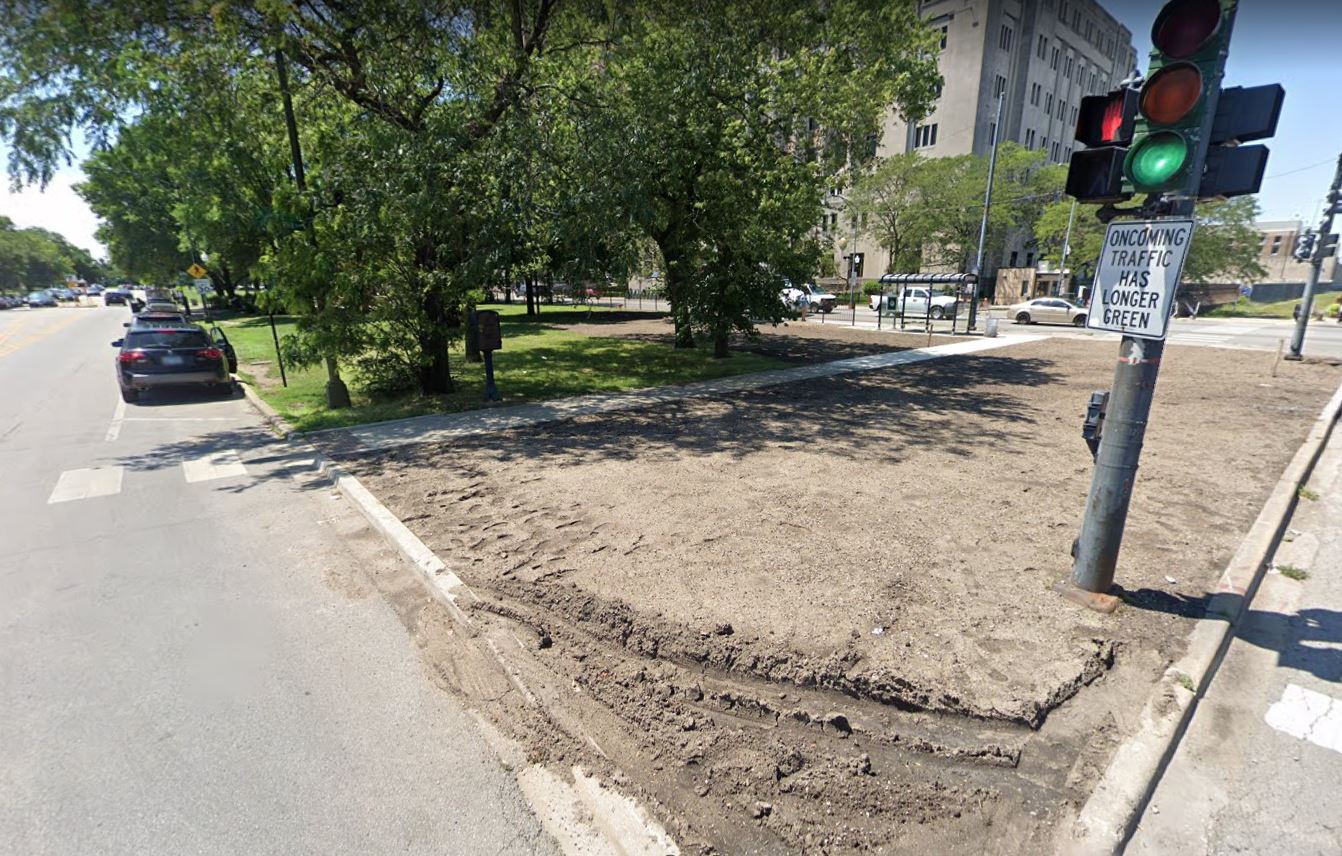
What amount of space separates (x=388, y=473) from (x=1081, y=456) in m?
8.62

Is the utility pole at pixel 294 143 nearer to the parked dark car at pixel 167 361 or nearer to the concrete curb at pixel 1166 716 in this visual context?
the parked dark car at pixel 167 361

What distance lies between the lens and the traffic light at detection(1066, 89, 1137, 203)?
3.58m

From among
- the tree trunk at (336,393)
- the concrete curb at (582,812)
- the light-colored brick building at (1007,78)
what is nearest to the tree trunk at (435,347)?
the tree trunk at (336,393)

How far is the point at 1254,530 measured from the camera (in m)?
5.25

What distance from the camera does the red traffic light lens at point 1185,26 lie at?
3.20 meters

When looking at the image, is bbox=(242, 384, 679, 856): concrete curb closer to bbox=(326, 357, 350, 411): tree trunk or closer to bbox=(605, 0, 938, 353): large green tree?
bbox=(326, 357, 350, 411): tree trunk

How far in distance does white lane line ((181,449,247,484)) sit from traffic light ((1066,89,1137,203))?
29.3ft

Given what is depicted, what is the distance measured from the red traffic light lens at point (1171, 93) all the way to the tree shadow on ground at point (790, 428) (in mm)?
4609

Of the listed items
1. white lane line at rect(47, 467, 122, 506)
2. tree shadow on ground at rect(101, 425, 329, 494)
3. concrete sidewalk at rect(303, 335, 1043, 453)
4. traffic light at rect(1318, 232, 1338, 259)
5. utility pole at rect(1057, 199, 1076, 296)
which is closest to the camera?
white lane line at rect(47, 467, 122, 506)

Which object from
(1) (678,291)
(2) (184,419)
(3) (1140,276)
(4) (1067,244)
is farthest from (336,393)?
(4) (1067,244)

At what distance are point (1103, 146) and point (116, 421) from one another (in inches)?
545

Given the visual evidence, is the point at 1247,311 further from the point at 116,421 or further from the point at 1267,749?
the point at 116,421

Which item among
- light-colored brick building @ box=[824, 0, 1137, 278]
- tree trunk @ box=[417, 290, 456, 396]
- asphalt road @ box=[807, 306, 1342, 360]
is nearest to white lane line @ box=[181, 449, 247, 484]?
tree trunk @ box=[417, 290, 456, 396]

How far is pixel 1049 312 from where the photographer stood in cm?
3209
